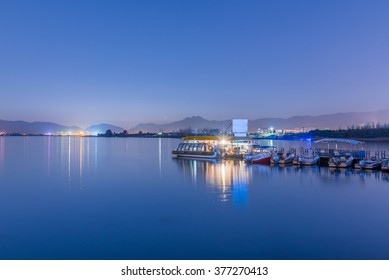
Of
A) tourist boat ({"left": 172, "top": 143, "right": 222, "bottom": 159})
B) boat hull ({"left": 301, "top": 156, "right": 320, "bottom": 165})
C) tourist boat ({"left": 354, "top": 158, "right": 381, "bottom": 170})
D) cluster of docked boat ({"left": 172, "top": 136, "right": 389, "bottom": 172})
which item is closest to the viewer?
tourist boat ({"left": 354, "top": 158, "right": 381, "bottom": 170})

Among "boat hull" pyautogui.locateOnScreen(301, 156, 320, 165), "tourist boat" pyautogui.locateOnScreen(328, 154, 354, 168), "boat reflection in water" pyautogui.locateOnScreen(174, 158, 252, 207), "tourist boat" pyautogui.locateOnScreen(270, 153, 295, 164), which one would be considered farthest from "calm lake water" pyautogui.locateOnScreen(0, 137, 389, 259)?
"tourist boat" pyautogui.locateOnScreen(270, 153, 295, 164)

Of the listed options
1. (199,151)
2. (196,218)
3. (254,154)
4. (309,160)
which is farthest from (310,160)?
(196,218)

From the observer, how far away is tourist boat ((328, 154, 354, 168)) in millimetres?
32281

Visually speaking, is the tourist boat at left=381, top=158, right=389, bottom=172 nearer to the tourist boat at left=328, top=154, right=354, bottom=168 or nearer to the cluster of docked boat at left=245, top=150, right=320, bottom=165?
the tourist boat at left=328, top=154, right=354, bottom=168

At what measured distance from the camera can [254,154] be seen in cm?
4100

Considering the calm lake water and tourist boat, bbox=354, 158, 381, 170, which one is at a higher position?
tourist boat, bbox=354, 158, 381, 170

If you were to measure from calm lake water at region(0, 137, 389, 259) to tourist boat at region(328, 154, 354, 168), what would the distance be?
21.1 feet

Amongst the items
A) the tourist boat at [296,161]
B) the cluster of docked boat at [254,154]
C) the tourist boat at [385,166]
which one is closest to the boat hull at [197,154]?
the cluster of docked boat at [254,154]

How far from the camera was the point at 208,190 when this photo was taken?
836 inches

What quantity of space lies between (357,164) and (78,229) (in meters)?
28.2

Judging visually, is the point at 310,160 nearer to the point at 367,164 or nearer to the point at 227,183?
the point at 367,164

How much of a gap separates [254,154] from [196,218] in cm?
2794
